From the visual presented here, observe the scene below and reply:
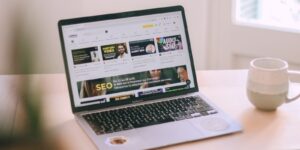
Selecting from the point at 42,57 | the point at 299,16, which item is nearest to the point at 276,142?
the point at 42,57

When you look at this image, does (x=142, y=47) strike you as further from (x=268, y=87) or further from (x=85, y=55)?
(x=268, y=87)

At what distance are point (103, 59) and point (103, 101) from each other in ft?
0.34

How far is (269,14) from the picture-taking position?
84.1 inches

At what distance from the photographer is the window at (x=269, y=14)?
2092 millimetres

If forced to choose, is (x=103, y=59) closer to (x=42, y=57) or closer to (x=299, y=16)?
(x=42, y=57)

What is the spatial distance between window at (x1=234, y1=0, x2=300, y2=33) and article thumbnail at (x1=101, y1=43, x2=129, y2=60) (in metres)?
1.07

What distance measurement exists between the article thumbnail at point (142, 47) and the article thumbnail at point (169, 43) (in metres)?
0.02

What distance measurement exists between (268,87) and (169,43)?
27cm

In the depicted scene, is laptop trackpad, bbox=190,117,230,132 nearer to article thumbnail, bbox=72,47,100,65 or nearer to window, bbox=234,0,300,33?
article thumbnail, bbox=72,47,100,65

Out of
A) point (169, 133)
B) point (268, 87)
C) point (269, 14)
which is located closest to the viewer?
point (169, 133)

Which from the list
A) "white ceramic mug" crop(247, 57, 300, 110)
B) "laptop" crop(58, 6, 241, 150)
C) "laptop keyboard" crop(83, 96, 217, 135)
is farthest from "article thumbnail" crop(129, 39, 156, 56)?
"white ceramic mug" crop(247, 57, 300, 110)

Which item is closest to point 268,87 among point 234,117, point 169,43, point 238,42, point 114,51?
point 234,117

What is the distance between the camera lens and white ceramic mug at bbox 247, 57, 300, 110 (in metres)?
1.17

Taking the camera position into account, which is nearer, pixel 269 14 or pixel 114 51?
pixel 114 51
